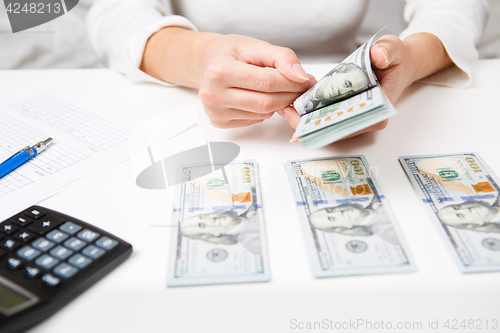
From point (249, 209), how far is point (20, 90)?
0.70m

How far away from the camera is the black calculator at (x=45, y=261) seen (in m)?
0.38

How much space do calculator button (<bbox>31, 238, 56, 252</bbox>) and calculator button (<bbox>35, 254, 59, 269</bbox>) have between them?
0.04 ft

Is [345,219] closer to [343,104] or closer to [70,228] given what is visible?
[343,104]

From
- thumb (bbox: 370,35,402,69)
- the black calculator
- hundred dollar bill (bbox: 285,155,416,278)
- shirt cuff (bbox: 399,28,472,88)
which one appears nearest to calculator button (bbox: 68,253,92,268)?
the black calculator

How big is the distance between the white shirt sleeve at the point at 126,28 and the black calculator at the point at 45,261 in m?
0.48

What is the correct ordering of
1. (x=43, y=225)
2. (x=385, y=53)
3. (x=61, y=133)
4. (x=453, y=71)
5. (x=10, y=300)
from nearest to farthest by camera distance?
(x=10, y=300), (x=43, y=225), (x=385, y=53), (x=61, y=133), (x=453, y=71)

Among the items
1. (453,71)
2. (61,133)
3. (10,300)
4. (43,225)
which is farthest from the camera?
(453,71)

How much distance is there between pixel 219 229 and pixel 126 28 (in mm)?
681

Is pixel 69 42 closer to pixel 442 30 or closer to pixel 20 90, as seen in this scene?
pixel 20 90

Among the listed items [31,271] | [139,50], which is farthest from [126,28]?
[31,271]

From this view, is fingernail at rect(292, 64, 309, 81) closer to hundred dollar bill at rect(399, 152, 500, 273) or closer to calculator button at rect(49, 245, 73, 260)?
hundred dollar bill at rect(399, 152, 500, 273)

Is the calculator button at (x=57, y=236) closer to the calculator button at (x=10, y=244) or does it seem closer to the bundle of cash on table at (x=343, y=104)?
the calculator button at (x=10, y=244)

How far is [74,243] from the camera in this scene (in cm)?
46

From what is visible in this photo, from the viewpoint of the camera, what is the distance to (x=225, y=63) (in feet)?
2.07
